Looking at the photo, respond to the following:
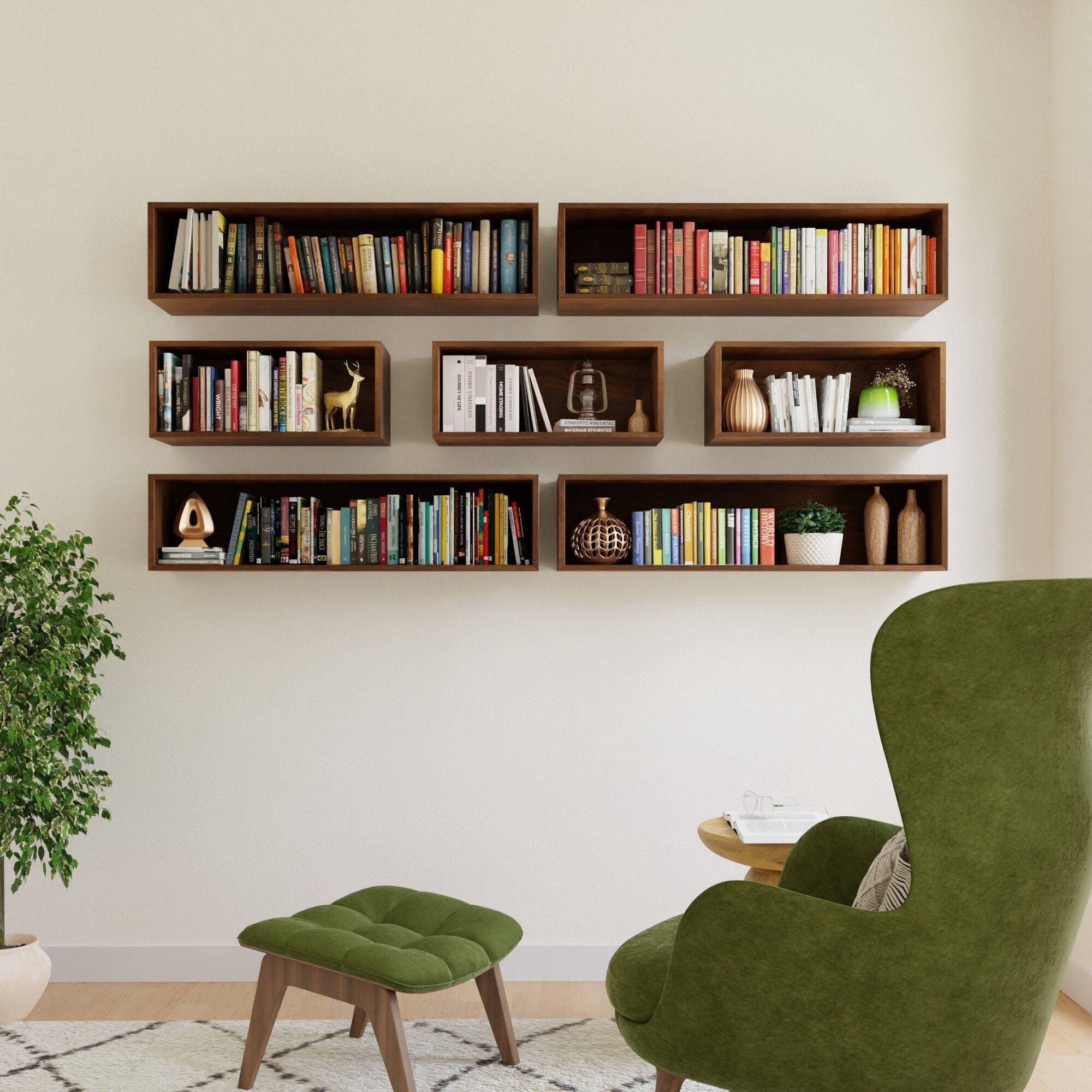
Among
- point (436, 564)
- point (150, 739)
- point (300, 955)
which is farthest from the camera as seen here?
point (150, 739)

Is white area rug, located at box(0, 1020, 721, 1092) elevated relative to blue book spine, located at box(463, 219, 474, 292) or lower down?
lower down

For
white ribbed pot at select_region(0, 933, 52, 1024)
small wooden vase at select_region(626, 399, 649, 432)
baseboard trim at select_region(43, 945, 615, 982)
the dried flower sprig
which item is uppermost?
the dried flower sprig

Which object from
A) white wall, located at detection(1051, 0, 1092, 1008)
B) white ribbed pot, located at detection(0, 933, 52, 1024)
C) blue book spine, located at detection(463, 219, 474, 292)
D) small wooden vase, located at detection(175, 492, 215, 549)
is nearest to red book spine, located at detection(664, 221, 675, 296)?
blue book spine, located at detection(463, 219, 474, 292)

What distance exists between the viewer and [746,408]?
2723 millimetres

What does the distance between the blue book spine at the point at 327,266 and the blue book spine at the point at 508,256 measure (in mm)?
494

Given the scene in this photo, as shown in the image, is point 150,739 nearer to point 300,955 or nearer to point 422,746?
point 422,746

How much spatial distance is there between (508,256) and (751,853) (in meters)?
1.74

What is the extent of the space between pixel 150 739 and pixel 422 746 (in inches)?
32.5

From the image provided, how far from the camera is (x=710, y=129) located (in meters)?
2.92

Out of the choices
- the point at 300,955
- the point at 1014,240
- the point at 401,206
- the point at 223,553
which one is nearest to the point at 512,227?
the point at 401,206

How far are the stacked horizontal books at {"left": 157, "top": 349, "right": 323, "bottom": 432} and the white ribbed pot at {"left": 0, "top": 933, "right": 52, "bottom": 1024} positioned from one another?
4.78ft

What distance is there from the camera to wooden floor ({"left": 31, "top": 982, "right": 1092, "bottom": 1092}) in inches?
101

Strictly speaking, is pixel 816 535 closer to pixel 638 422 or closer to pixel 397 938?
pixel 638 422

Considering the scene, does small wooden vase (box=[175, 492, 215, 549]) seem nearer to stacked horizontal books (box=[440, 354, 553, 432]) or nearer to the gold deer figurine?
the gold deer figurine
